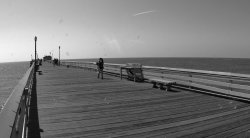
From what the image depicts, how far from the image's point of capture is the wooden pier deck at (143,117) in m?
5.53

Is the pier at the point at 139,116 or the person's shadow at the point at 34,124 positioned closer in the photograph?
the person's shadow at the point at 34,124

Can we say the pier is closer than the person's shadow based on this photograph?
No

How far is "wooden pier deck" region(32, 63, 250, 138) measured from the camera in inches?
218

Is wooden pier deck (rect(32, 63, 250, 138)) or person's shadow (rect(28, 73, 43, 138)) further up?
wooden pier deck (rect(32, 63, 250, 138))

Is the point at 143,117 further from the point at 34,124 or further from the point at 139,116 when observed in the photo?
the point at 34,124

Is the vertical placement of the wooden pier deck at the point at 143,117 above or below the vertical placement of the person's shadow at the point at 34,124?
above

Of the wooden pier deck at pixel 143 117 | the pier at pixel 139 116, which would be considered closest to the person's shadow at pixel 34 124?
the pier at pixel 139 116

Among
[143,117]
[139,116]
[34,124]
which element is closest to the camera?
[34,124]

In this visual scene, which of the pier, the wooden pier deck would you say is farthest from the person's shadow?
the wooden pier deck

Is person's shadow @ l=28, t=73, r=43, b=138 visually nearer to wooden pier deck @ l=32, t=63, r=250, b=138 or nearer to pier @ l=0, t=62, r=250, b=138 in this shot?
pier @ l=0, t=62, r=250, b=138

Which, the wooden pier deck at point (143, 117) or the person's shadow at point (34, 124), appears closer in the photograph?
the person's shadow at point (34, 124)

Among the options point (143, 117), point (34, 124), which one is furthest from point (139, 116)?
point (34, 124)

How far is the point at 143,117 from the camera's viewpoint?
679cm

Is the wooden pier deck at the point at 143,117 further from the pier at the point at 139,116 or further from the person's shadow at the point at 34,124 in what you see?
the person's shadow at the point at 34,124
